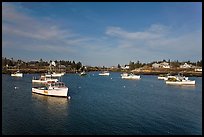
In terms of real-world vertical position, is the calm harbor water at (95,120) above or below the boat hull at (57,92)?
below

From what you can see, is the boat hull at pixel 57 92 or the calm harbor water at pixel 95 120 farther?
the boat hull at pixel 57 92

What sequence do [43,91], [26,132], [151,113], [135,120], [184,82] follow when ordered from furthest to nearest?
[184,82]
[43,91]
[151,113]
[135,120]
[26,132]

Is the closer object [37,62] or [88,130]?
[88,130]

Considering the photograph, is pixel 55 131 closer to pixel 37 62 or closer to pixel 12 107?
pixel 12 107

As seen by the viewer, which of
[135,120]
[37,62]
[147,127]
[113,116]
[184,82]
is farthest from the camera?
[37,62]

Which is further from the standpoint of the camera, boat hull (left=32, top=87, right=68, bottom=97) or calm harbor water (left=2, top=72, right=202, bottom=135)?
boat hull (left=32, top=87, right=68, bottom=97)

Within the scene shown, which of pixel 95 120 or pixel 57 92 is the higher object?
pixel 57 92

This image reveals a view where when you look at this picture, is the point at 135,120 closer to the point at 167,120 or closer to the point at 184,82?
the point at 167,120

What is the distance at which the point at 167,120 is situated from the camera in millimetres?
19234

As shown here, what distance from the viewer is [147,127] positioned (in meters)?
16.9

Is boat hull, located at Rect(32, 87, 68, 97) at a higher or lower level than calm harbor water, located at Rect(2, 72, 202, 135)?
higher

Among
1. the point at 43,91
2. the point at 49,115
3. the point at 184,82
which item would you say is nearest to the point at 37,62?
the point at 184,82

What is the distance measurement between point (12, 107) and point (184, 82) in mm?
40943

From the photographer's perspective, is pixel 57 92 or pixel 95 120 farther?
pixel 57 92
